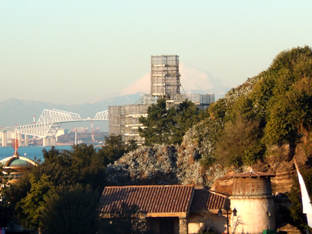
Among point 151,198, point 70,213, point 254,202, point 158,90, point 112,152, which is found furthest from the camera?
point 158,90

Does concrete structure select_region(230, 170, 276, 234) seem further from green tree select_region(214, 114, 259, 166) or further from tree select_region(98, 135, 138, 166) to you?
tree select_region(98, 135, 138, 166)

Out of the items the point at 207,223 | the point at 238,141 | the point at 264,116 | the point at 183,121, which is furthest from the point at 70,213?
the point at 183,121

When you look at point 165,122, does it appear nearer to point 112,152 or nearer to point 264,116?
point 112,152

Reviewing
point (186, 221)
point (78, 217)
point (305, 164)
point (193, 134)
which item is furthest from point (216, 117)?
point (78, 217)

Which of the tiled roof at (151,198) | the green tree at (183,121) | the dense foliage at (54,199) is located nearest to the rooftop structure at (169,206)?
the tiled roof at (151,198)

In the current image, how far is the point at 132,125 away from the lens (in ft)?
273

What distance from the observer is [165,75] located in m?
86.5

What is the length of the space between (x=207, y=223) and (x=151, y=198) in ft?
10.4

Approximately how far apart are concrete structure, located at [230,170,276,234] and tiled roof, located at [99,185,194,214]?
10.7 ft

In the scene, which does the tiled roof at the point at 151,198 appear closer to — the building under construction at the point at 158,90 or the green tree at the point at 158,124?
the green tree at the point at 158,124

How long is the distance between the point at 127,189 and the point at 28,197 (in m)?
5.15

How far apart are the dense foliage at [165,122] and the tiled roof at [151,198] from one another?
2310cm

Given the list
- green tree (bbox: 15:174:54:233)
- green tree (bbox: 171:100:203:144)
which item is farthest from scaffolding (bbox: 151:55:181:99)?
green tree (bbox: 15:174:54:233)

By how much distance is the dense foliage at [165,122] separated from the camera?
2194 inches
